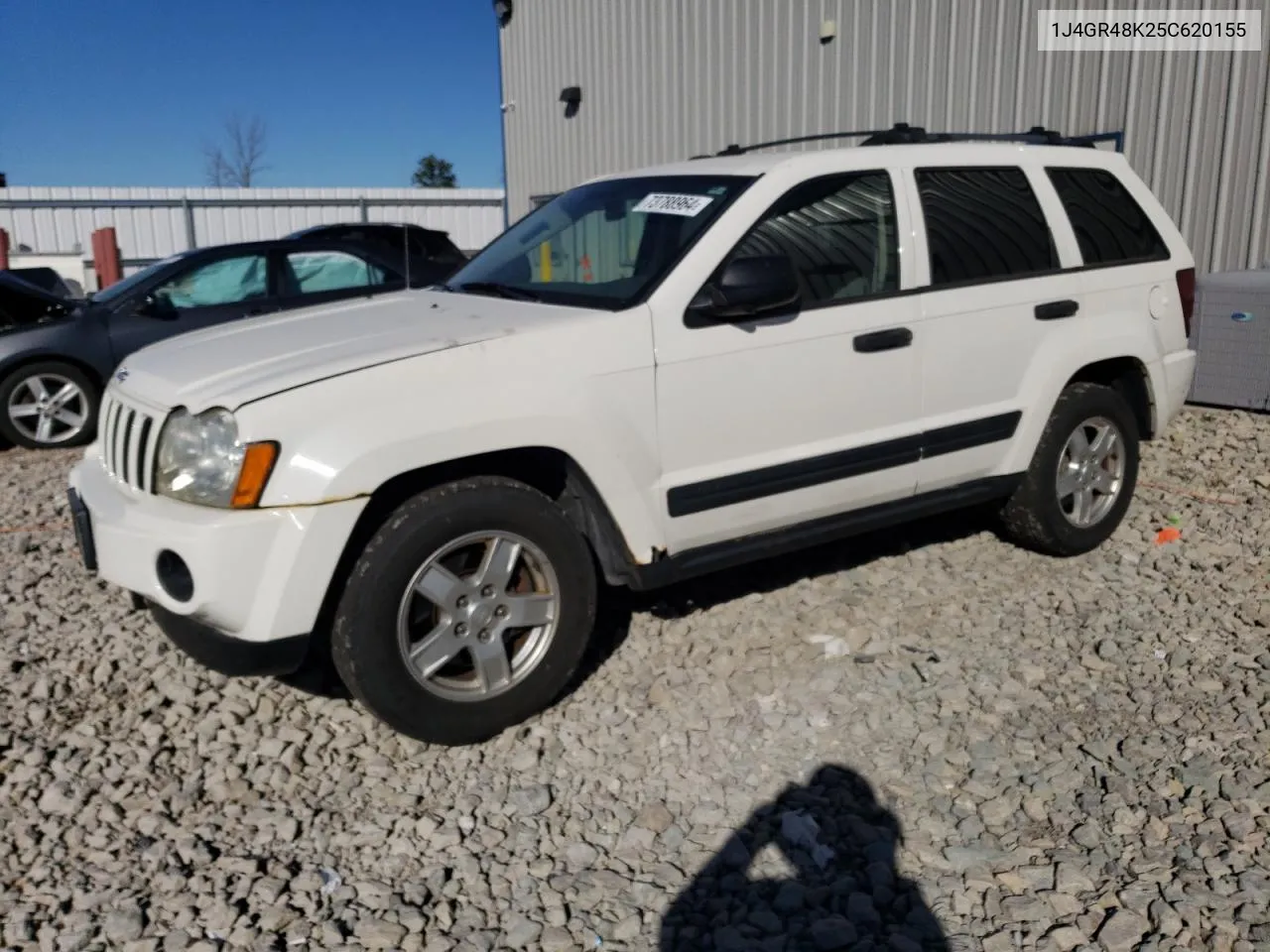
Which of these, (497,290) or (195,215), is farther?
(195,215)

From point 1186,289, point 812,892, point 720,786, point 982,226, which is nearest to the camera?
point 812,892

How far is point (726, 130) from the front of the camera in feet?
40.8

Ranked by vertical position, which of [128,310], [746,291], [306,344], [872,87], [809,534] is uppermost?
[872,87]

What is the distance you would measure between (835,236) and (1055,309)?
116 centimetres

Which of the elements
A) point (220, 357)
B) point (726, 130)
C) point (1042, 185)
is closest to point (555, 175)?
point (726, 130)

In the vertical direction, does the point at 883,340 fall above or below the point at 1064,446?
above

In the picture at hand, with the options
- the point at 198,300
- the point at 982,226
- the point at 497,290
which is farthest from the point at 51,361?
the point at 982,226

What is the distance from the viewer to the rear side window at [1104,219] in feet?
16.3

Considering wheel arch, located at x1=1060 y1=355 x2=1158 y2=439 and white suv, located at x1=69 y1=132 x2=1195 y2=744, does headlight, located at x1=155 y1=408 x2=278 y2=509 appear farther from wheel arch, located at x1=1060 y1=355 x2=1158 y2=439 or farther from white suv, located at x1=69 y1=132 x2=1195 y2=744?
wheel arch, located at x1=1060 y1=355 x2=1158 y2=439

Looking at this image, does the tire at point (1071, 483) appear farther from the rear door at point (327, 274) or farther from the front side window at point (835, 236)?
the rear door at point (327, 274)

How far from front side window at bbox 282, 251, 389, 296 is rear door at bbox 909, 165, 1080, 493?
556 cm

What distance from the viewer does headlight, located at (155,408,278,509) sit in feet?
10.4

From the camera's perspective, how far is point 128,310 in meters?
8.62

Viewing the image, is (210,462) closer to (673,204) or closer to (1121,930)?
(673,204)
